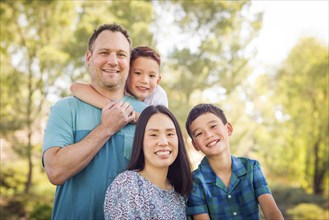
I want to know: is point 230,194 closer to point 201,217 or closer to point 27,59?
point 201,217

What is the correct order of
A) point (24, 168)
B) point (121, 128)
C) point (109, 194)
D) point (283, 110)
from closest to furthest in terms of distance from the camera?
point (109, 194) < point (121, 128) < point (24, 168) < point (283, 110)

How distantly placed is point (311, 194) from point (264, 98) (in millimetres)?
4645

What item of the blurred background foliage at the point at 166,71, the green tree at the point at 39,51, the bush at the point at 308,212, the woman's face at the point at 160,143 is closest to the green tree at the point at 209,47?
the blurred background foliage at the point at 166,71

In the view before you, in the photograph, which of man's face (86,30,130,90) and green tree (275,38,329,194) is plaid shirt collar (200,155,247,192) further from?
green tree (275,38,329,194)

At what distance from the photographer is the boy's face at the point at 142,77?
3031 millimetres

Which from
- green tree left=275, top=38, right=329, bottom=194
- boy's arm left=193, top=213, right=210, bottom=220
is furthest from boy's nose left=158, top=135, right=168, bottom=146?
green tree left=275, top=38, right=329, bottom=194

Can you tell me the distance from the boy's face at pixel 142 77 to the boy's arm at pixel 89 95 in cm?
58

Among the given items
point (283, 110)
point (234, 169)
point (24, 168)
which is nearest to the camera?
point (234, 169)

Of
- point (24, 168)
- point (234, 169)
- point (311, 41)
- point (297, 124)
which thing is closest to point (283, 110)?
point (297, 124)

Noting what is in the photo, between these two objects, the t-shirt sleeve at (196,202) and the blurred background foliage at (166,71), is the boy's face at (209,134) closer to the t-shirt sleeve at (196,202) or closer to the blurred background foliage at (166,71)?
the t-shirt sleeve at (196,202)

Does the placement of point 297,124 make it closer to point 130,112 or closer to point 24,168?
point 24,168

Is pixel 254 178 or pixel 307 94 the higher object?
pixel 307 94

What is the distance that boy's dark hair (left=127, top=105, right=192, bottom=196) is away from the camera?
2180 mm

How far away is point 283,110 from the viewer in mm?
16641
